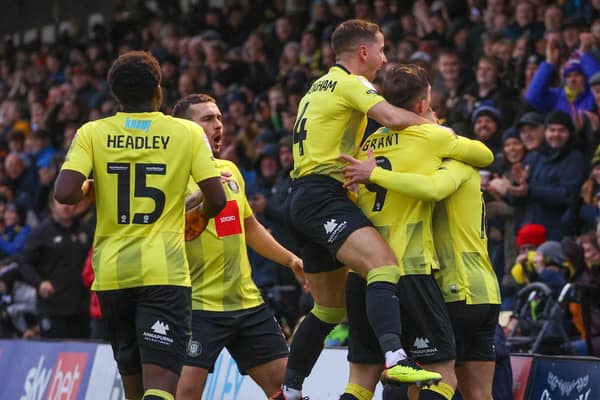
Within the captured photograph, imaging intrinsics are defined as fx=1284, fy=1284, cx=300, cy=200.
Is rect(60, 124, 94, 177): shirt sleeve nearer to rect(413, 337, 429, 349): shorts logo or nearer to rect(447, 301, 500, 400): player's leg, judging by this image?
rect(413, 337, 429, 349): shorts logo

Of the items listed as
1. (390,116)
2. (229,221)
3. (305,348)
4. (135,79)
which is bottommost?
(305,348)

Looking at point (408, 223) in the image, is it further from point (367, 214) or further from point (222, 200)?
point (222, 200)

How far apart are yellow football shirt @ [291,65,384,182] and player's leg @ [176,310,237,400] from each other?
1259 mm

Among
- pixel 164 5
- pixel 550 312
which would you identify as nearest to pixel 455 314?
pixel 550 312


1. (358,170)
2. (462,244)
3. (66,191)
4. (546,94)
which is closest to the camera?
(66,191)

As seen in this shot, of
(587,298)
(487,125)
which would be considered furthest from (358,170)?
(487,125)

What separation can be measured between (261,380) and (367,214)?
158cm

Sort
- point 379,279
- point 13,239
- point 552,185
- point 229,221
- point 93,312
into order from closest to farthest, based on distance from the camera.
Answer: point 379,279 < point 229,221 < point 552,185 < point 93,312 < point 13,239

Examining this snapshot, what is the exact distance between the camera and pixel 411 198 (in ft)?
25.2

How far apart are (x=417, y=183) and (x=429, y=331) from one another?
873 mm

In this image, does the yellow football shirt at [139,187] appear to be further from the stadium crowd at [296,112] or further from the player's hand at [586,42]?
the player's hand at [586,42]

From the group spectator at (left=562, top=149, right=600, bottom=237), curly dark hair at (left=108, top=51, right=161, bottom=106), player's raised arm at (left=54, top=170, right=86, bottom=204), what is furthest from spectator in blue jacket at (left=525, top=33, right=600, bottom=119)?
player's raised arm at (left=54, top=170, right=86, bottom=204)

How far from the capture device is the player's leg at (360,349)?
7.85m

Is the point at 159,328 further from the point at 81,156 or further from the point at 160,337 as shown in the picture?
the point at 81,156
